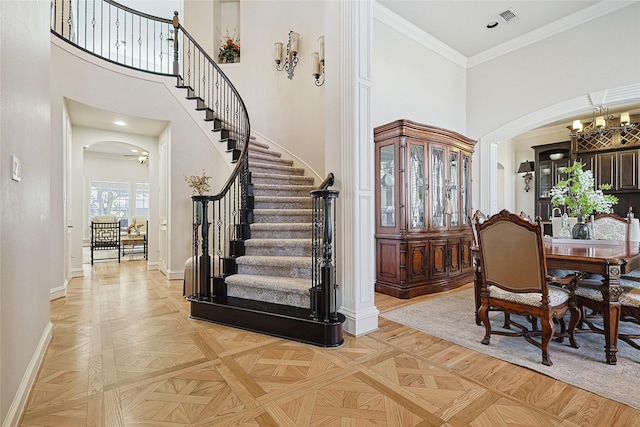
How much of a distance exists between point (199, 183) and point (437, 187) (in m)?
3.61

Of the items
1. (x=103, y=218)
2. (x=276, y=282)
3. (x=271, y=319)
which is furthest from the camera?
(x=103, y=218)

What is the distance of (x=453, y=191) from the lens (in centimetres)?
464

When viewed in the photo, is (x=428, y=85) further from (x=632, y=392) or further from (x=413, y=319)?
(x=632, y=392)

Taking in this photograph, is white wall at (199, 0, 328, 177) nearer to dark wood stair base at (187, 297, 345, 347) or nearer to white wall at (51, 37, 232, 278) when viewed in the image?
white wall at (51, 37, 232, 278)

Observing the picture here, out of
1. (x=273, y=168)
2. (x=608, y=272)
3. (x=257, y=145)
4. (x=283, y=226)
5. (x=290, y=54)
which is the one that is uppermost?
(x=290, y=54)

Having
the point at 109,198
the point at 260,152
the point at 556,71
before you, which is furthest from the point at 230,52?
the point at 109,198

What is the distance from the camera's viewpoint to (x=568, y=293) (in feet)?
7.84

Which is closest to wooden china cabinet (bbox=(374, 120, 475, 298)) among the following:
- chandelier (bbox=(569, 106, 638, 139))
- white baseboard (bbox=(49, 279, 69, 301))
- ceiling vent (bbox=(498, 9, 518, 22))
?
ceiling vent (bbox=(498, 9, 518, 22))

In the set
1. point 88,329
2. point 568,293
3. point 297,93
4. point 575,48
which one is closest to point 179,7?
point 297,93

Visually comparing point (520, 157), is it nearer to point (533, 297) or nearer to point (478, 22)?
point (478, 22)

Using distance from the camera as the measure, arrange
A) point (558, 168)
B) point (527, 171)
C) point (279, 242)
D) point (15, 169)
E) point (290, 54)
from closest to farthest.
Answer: point (15, 169) < point (279, 242) < point (290, 54) < point (558, 168) < point (527, 171)

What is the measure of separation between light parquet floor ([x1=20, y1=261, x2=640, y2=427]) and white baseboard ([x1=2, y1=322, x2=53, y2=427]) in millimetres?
52

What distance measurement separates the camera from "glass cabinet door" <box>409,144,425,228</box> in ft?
13.5

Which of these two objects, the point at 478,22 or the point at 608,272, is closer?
the point at 608,272
